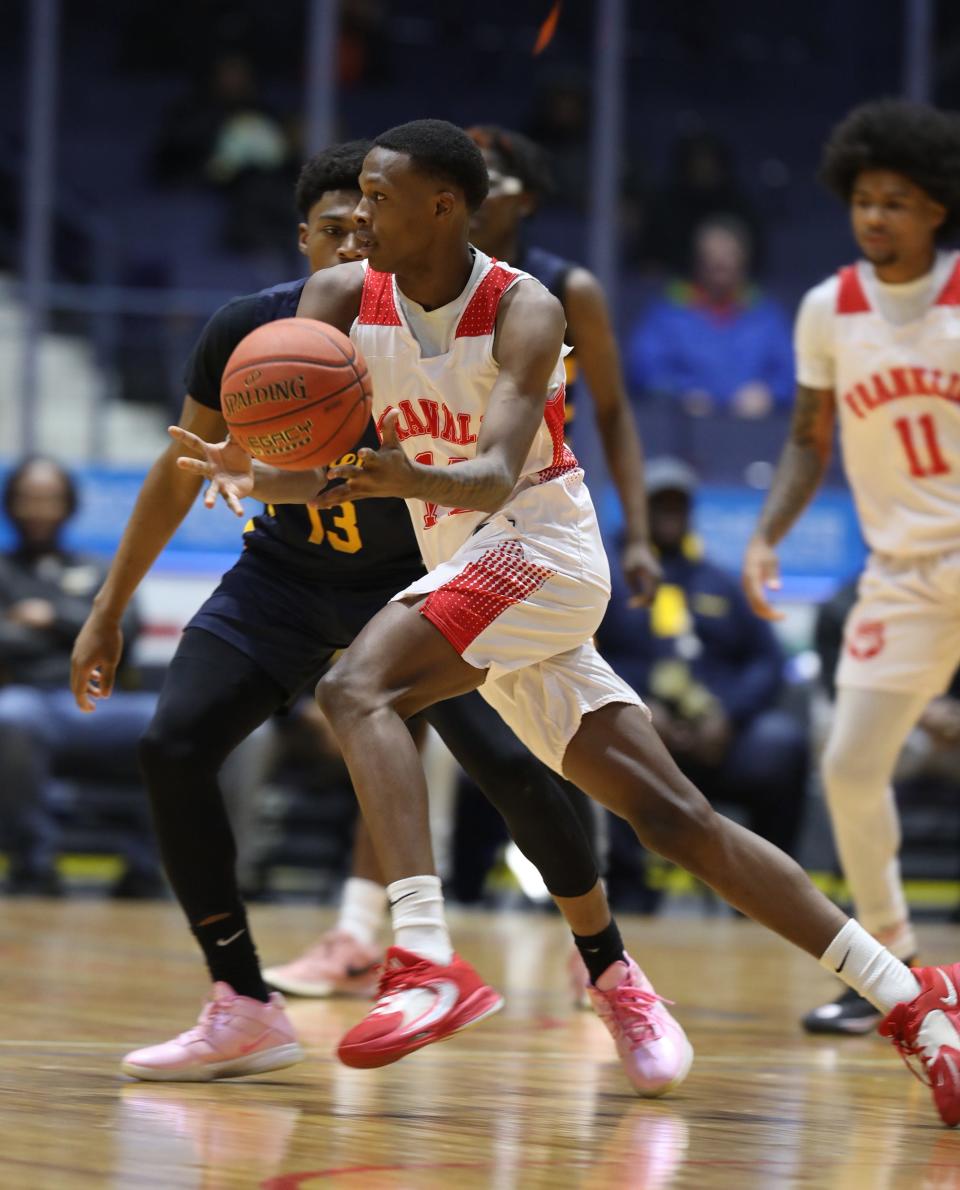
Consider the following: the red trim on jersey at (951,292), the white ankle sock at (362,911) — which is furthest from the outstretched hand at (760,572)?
the white ankle sock at (362,911)

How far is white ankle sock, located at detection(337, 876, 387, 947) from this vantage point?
559 cm

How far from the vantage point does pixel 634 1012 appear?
12.9 feet

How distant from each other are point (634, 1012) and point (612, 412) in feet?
7.22

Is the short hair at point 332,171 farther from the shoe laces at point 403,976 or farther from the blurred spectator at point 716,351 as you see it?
the blurred spectator at point 716,351

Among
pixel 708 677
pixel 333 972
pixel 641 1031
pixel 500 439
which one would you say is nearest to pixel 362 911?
pixel 333 972

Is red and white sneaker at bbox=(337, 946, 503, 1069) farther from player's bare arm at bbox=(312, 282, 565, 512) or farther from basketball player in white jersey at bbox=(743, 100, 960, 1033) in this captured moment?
basketball player in white jersey at bbox=(743, 100, 960, 1033)

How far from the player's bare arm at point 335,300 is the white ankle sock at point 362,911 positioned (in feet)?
7.28

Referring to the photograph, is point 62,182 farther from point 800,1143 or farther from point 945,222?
point 800,1143

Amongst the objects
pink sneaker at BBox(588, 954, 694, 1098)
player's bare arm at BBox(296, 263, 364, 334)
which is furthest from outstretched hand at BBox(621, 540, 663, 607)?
player's bare arm at BBox(296, 263, 364, 334)

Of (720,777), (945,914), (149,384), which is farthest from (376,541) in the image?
(149,384)

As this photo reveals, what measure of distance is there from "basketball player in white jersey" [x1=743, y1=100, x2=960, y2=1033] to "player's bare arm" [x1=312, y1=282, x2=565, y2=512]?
5.69 feet

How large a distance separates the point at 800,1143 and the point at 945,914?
6134 mm

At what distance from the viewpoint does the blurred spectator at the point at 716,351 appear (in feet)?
37.0

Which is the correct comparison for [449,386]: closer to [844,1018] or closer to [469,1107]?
[469,1107]
